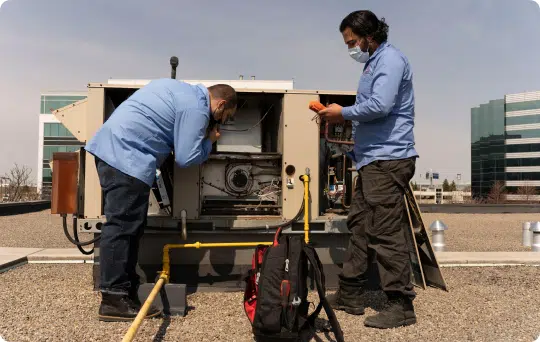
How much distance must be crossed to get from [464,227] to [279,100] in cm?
951

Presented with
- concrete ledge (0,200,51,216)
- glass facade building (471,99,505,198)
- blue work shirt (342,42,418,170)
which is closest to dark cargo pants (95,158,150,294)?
blue work shirt (342,42,418,170)

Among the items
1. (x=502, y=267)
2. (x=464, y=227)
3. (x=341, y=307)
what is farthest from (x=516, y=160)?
(x=341, y=307)

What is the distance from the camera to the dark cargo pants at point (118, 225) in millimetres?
3031

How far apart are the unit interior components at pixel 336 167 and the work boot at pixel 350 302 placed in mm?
979

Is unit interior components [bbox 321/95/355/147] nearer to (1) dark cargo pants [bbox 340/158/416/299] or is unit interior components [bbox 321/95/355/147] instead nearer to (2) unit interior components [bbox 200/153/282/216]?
(2) unit interior components [bbox 200/153/282/216]

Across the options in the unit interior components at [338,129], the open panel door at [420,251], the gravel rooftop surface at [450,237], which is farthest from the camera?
the gravel rooftop surface at [450,237]

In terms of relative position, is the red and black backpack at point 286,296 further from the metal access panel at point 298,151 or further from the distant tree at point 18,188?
the distant tree at point 18,188

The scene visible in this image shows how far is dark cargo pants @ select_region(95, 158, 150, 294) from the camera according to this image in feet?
9.95

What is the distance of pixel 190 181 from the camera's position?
13.0 ft

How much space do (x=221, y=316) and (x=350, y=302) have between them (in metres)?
0.98

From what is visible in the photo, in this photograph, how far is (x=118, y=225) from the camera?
→ 305 centimetres

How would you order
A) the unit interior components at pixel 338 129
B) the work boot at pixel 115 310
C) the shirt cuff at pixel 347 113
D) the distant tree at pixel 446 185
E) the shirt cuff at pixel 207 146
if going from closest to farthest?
the work boot at pixel 115 310, the shirt cuff at pixel 347 113, the shirt cuff at pixel 207 146, the unit interior components at pixel 338 129, the distant tree at pixel 446 185

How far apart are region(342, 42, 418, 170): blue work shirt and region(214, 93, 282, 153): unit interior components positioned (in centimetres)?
134

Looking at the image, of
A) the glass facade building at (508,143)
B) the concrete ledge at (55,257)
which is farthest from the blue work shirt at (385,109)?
the glass facade building at (508,143)
